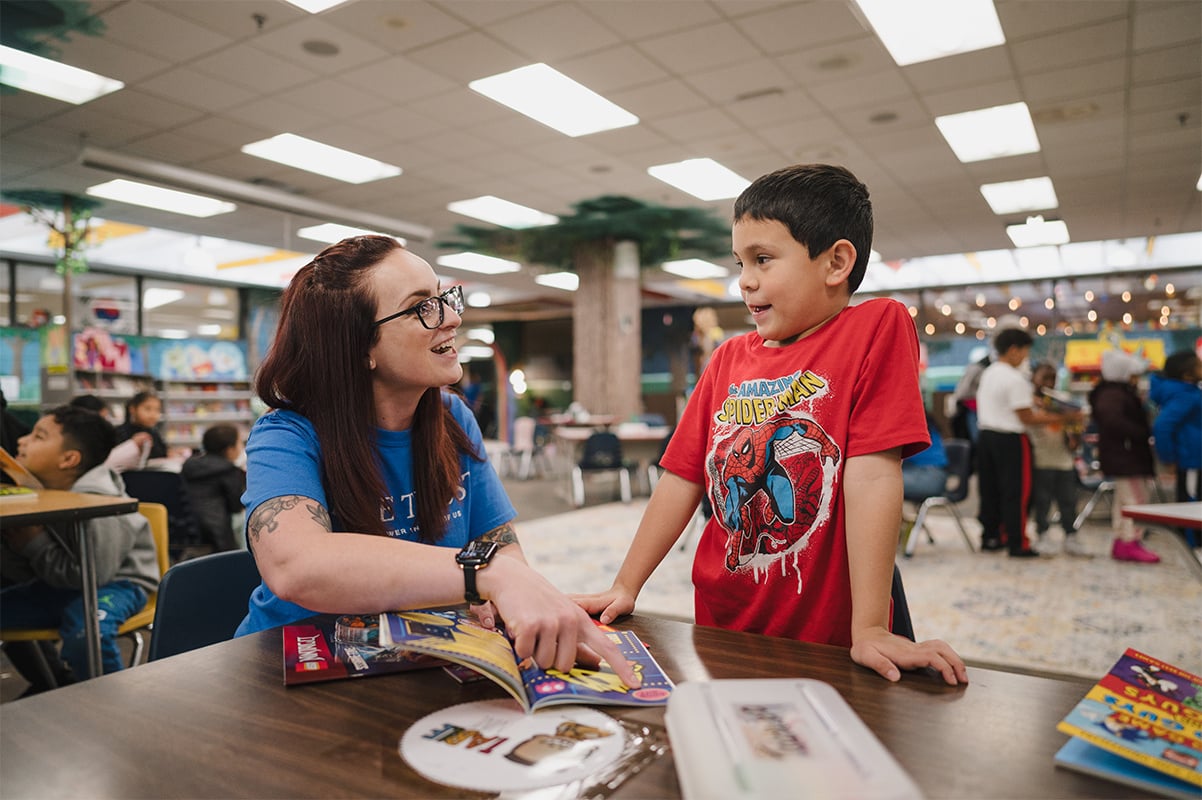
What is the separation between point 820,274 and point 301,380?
841 millimetres

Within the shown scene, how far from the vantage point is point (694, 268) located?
39.8ft

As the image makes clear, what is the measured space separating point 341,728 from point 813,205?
3.07ft

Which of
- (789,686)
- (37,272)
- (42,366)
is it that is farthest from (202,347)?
(789,686)

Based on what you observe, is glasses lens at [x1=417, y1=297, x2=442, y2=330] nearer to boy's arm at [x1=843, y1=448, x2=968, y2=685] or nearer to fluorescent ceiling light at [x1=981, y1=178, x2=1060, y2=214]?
boy's arm at [x1=843, y1=448, x2=968, y2=685]

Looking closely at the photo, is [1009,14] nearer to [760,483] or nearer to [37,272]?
[760,483]

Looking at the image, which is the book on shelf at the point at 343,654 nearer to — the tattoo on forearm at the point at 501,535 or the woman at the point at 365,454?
the woman at the point at 365,454

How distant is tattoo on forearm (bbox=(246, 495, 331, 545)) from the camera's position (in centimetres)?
100

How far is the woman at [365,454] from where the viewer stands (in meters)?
0.91

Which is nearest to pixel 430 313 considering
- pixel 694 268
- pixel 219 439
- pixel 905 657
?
pixel 905 657

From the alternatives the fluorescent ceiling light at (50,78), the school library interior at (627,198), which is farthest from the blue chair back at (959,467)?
the fluorescent ceiling light at (50,78)

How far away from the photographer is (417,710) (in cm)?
79

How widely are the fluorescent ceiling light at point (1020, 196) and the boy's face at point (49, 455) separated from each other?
7.75 metres

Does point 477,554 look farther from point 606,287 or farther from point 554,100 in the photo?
point 606,287

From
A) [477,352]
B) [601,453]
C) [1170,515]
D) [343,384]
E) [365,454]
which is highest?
[477,352]
